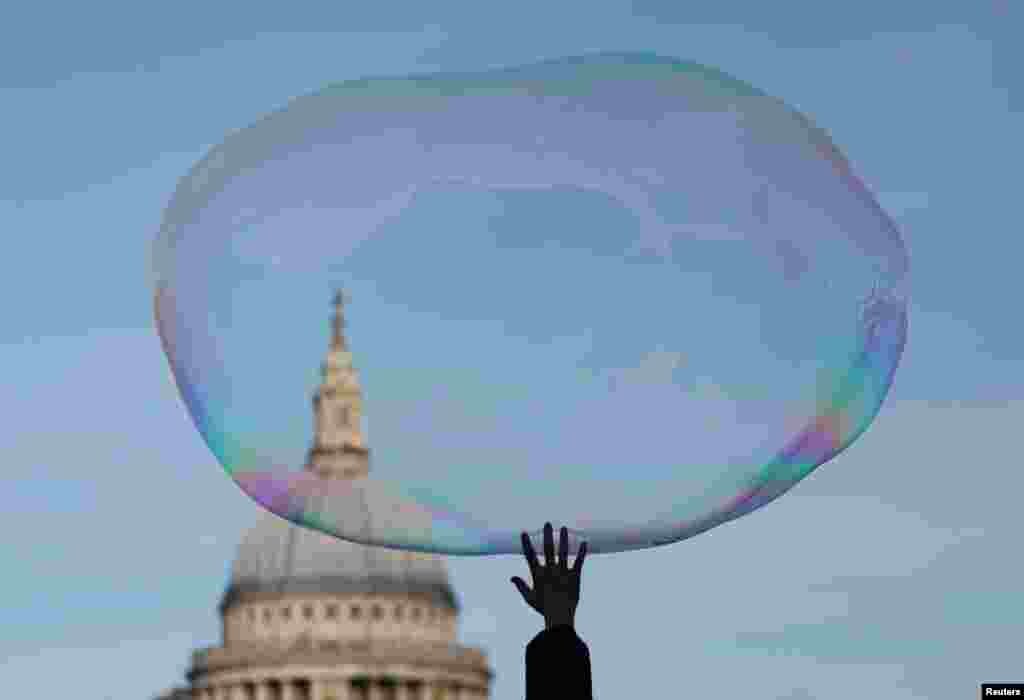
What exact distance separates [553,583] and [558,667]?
3.37 feet

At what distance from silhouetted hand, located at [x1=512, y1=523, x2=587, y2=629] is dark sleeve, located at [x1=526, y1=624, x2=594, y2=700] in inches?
12.7

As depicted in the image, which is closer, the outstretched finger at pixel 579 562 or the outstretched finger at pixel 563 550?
the outstretched finger at pixel 579 562

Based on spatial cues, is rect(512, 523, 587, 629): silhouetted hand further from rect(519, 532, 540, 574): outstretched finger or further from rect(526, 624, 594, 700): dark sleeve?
rect(526, 624, 594, 700): dark sleeve

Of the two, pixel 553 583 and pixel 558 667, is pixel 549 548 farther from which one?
pixel 558 667

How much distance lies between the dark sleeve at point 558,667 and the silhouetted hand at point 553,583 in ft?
1.06

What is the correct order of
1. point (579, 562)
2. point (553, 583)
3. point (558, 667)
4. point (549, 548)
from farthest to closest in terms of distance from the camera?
1. point (549, 548)
2. point (579, 562)
3. point (553, 583)
4. point (558, 667)

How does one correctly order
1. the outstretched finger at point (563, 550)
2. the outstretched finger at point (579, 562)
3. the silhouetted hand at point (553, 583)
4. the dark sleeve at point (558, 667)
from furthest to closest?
the outstretched finger at point (563, 550), the outstretched finger at point (579, 562), the silhouetted hand at point (553, 583), the dark sleeve at point (558, 667)

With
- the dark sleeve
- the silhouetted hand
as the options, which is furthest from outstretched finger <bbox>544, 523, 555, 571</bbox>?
the dark sleeve

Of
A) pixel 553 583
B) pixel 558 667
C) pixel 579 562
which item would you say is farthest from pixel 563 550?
pixel 558 667

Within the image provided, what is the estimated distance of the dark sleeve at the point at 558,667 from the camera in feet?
44.0

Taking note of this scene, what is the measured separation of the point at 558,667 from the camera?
13.6 m

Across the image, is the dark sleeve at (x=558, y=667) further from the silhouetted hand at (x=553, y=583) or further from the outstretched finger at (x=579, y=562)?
the outstretched finger at (x=579, y=562)

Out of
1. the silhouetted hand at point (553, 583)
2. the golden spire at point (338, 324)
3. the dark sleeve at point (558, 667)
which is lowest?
the dark sleeve at point (558, 667)

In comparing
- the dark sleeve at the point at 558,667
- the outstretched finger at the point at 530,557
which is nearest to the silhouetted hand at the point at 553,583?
the outstretched finger at the point at 530,557
